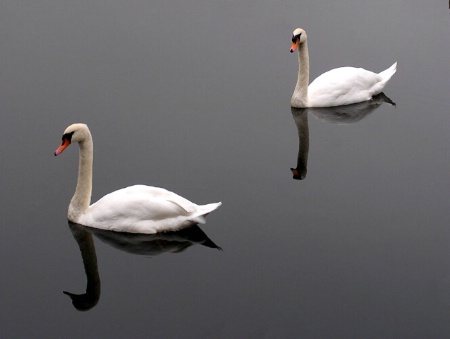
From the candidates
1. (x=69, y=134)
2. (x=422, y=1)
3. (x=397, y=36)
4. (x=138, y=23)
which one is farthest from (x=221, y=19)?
(x=69, y=134)

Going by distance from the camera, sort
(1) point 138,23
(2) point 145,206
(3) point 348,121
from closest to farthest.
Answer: (2) point 145,206 → (3) point 348,121 → (1) point 138,23

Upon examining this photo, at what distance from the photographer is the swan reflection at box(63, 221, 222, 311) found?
905 cm

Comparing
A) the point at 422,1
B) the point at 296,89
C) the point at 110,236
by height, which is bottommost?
the point at 110,236

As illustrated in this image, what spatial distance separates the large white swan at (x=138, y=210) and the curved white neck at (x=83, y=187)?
0.03 metres

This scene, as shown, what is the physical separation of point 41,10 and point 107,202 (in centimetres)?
873

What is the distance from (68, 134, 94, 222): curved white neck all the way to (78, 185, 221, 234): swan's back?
0.22 m

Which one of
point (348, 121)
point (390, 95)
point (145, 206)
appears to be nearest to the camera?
point (145, 206)

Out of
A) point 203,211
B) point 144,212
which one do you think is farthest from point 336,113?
point 144,212

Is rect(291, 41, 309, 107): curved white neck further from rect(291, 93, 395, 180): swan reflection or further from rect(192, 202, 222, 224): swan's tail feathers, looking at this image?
rect(192, 202, 222, 224): swan's tail feathers

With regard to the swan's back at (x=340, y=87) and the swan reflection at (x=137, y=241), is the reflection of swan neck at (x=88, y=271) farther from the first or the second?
the swan's back at (x=340, y=87)

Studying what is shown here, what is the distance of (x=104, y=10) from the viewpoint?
1722 centimetres

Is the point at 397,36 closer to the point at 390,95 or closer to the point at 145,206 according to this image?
the point at 390,95

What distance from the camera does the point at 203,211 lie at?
9438 millimetres

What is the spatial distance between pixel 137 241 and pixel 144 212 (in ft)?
0.99
